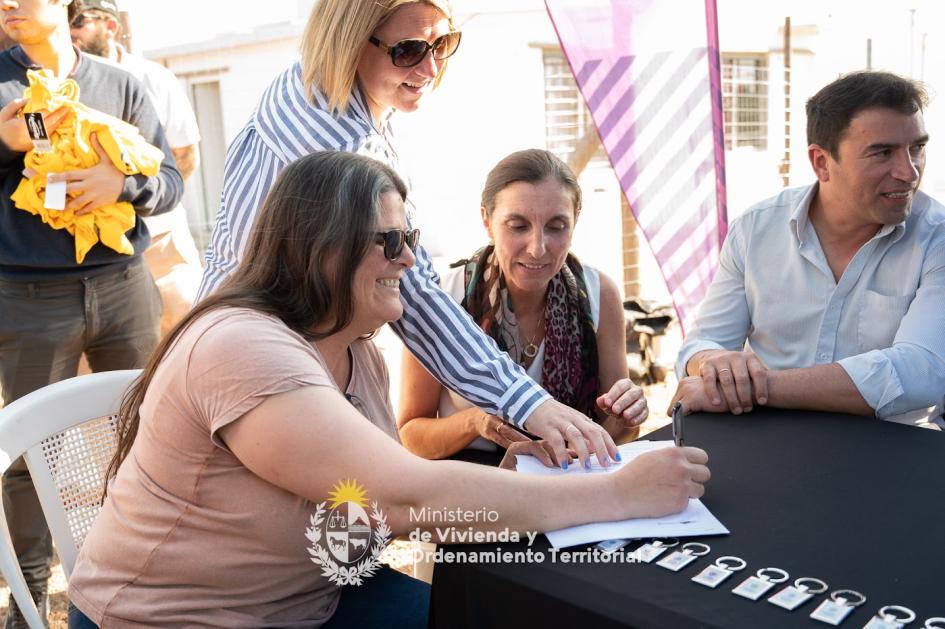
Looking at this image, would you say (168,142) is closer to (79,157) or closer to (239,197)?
(79,157)

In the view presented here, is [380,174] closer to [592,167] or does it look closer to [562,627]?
[562,627]

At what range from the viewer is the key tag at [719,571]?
1.22 m

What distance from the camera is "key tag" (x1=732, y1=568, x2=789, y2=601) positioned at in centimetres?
118

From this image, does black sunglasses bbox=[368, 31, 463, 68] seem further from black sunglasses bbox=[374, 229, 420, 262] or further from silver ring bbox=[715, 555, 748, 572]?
silver ring bbox=[715, 555, 748, 572]

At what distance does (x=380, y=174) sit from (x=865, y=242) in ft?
5.02

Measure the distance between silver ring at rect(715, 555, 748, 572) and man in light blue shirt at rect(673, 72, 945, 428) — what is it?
0.81m

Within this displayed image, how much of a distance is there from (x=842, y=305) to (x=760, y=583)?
1.48 m

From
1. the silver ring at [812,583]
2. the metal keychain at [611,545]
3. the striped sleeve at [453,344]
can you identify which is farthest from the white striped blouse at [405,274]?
the silver ring at [812,583]

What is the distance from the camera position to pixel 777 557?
1280 mm

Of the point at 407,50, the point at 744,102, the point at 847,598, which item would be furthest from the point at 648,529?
the point at 744,102

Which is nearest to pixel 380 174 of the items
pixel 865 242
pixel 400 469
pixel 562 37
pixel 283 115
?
pixel 283 115

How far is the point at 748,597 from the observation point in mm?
1170

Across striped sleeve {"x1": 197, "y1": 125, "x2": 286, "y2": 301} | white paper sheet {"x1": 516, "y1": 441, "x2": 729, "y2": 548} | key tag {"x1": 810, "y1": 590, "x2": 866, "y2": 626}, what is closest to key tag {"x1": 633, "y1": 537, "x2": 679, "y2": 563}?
white paper sheet {"x1": 516, "y1": 441, "x2": 729, "y2": 548}

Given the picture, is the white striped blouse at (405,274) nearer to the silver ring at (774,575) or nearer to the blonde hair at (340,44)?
the blonde hair at (340,44)
